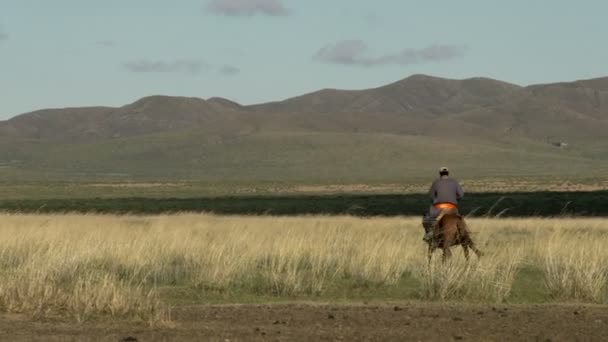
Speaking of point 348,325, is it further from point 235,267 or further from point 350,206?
point 350,206

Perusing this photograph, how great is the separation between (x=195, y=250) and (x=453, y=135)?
159 m

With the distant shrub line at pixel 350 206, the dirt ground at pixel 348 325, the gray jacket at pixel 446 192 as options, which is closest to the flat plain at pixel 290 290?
the dirt ground at pixel 348 325

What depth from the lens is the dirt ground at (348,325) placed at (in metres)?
12.4

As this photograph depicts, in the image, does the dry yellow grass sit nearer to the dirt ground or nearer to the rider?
the dirt ground

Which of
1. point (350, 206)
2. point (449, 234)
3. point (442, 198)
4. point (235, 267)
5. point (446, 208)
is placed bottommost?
point (235, 267)

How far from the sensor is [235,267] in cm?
1852

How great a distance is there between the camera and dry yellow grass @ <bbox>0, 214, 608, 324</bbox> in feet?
47.3

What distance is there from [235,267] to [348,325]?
540cm

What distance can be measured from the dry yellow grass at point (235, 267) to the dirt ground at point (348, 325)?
0.49m

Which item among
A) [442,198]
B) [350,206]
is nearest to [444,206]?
[442,198]

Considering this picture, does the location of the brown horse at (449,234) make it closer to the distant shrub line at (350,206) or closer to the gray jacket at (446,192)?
the gray jacket at (446,192)

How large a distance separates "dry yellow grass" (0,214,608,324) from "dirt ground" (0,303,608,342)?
490 millimetres

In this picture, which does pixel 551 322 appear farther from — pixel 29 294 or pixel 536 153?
pixel 536 153

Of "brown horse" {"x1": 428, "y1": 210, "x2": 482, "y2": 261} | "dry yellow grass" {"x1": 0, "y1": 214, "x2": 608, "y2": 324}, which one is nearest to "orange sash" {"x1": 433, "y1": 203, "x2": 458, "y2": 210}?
"brown horse" {"x1": 428, "y1": 210, "x2": 482, "y2": 261}
